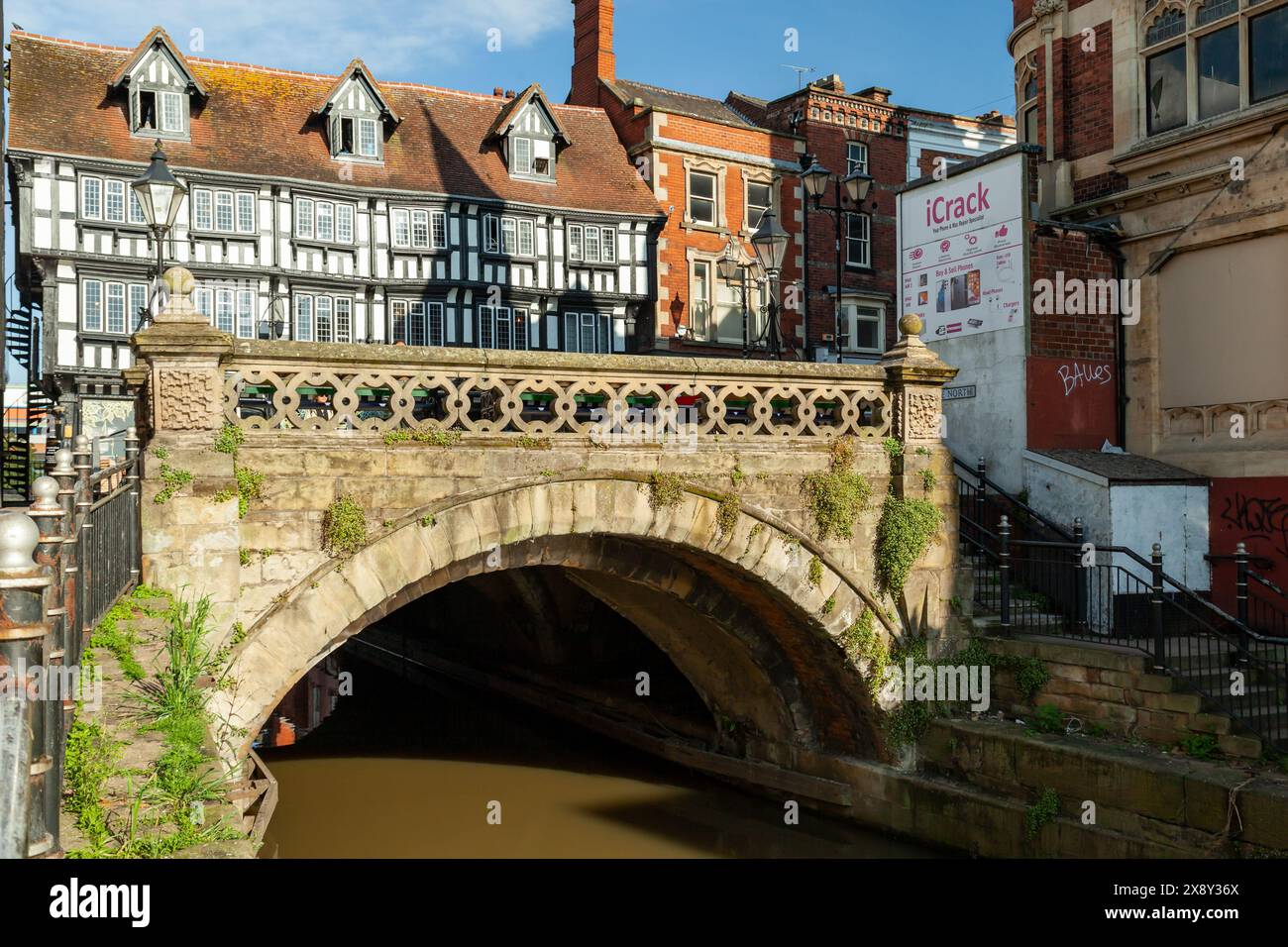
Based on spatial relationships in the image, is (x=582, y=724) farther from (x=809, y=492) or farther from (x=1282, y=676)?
(x=1282, y=676)

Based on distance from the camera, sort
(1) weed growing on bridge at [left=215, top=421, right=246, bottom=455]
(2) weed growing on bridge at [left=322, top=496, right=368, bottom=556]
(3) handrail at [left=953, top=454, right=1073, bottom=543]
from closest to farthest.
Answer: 1. (1) weed growing on bridge at [left=215, top=421, right=246, bottom=455]
2. (2) weed growing on bridge at [left=322, top=496, right=368, bottom=556]
3. (3) handrail at [left=953, top=454, right=1073, bottom=543]

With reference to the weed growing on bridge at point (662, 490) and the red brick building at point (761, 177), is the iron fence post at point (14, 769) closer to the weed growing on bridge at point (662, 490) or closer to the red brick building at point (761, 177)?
the weed growing on bridge at point (662, 490)

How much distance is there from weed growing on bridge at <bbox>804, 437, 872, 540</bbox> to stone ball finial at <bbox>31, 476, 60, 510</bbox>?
8.82 meters

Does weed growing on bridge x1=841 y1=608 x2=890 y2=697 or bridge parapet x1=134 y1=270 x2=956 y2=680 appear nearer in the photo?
bridge parapet x1=134 y1=270 x2=956 y2=680

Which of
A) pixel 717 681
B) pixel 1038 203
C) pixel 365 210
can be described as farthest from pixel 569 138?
pixel 717 681

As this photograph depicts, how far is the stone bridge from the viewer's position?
925cm

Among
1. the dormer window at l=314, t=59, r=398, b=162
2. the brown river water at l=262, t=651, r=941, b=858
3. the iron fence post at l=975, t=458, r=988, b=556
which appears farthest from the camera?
the dormer window at l=314, t=59, r=398, b=162

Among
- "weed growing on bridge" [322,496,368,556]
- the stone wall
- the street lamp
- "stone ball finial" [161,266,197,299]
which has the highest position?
the street lamp

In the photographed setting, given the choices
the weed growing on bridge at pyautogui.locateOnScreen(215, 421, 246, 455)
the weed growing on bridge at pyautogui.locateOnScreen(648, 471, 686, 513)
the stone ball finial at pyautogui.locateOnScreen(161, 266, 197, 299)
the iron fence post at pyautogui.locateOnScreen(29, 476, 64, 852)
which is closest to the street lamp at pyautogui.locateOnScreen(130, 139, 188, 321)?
the stone ball finial at pyautogui.locateOnScreen(161, 266, 197, 299)

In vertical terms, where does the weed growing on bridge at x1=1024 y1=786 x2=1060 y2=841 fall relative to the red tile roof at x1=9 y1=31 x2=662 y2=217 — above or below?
below

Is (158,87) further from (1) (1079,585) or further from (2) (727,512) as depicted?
(1) (1079,585)

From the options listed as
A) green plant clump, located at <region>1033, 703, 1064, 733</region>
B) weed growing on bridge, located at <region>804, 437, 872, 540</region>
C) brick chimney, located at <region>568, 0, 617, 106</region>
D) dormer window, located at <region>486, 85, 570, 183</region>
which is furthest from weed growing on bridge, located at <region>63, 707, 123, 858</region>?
brick chimney, located at <region>568, 0, 617, 106</region>

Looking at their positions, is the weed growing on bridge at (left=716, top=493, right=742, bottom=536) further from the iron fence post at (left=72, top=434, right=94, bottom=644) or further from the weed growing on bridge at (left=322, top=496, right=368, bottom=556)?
the iron fence post at (left=72, top=434, right=94, bottom=644)

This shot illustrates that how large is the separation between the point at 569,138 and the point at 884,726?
867 inches
